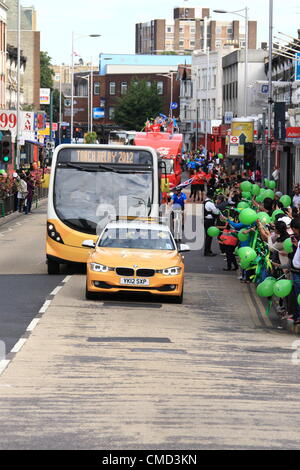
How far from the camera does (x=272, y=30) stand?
48.1 metres

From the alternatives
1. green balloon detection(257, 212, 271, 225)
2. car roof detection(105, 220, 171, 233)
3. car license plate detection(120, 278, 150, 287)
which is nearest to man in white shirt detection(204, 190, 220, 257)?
green balloon detection(257, 212, 271, 225)

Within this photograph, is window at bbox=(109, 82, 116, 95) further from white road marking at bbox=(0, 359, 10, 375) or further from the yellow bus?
white road marking at bbox=(0, 359, 10, 375)

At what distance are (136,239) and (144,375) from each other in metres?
9.04

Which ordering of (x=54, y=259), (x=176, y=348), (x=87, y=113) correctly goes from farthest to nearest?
1. (x=87, y=113)
2. (x=54, y=259)
3. (x=176, y=348)

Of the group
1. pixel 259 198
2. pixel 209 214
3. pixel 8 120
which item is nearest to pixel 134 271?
pixel 259 198

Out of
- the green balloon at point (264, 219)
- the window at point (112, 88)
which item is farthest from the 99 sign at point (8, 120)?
the window at point (112, 88)

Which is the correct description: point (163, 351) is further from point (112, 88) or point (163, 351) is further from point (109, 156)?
point (112, 88)

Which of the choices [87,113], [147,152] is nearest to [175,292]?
[147,152]

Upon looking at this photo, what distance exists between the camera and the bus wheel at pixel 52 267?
85.6 ft

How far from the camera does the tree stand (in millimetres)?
141750

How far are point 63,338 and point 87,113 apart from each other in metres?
151

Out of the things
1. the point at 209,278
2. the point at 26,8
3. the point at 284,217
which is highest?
the point at 26,8

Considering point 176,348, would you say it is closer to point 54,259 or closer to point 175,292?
point 175,292

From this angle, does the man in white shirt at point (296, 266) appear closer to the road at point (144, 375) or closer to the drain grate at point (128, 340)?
the road at point (144, 375)
